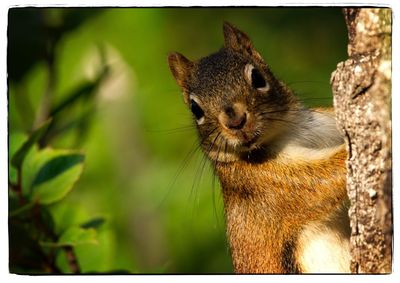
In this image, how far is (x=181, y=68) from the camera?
319 cm

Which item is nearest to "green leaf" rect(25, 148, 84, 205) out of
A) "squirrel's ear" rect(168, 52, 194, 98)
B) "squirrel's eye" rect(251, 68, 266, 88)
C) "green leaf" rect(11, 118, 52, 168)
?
"green leaf" rect(11, 118, 52, 168)

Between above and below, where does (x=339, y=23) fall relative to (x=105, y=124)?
above

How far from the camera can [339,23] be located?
3.94 metres

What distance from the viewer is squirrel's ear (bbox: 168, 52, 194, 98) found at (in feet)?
10.3

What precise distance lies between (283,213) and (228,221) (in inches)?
10.0

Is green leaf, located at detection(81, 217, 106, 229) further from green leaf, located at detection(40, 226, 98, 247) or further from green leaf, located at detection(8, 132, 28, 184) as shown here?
green leaf, located at detection(8, 132, 28, 184)

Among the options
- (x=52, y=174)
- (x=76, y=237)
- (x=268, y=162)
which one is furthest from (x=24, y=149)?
(x=268, y=162)

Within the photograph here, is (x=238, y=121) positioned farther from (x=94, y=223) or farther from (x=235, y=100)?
(x=94, y=223)

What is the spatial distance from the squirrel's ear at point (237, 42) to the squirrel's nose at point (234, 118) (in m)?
0.35

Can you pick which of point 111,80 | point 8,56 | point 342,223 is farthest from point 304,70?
point 8,56

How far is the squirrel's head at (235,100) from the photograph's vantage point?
9.39 feet

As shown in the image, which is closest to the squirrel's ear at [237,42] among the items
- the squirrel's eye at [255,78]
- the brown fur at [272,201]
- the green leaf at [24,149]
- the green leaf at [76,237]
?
the squirrel's eye at [255,78]

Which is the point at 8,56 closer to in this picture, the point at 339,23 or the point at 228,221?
the point at 228,221

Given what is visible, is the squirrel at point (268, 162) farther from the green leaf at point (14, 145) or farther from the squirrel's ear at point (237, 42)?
the green leaf at point (14, 145)
